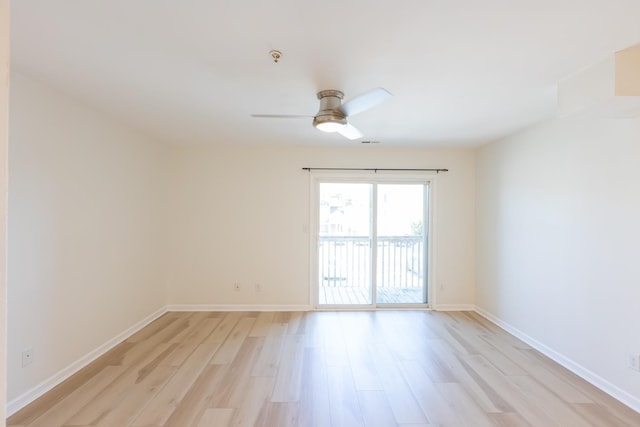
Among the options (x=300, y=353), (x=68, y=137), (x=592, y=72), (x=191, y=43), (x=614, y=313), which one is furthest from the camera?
(x=300, y=353)

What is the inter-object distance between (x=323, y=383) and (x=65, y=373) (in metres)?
2.17

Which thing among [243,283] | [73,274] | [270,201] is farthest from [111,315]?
[270,201]

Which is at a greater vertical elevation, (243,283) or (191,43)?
(191,43)

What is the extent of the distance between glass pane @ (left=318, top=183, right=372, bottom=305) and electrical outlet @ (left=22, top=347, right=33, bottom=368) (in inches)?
120

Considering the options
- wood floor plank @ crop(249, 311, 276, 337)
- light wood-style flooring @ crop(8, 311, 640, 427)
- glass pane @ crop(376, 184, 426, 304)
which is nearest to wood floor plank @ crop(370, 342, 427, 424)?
light wood-style flooring @ crop(8, 311, 640, 427)

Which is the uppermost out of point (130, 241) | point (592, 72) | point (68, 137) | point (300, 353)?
point (592, 72)

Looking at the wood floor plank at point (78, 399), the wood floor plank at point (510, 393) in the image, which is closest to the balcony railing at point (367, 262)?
the wood floor plank at point (510, 393)

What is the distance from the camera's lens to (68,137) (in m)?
2.48

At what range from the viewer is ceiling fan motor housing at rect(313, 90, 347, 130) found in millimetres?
2213

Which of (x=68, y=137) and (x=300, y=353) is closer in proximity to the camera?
(x=68, y=137)

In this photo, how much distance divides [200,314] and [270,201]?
1845 mm

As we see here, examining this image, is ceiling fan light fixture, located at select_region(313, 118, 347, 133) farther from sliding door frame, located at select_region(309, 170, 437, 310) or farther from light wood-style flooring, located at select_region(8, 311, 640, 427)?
light wood-style flooring, located at select_region(8, 311, 640, 427)

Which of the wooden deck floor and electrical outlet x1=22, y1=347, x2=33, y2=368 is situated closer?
electrical outlet x1=22, y1=347, x2=33, y2=368

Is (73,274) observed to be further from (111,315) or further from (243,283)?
(243,283)
